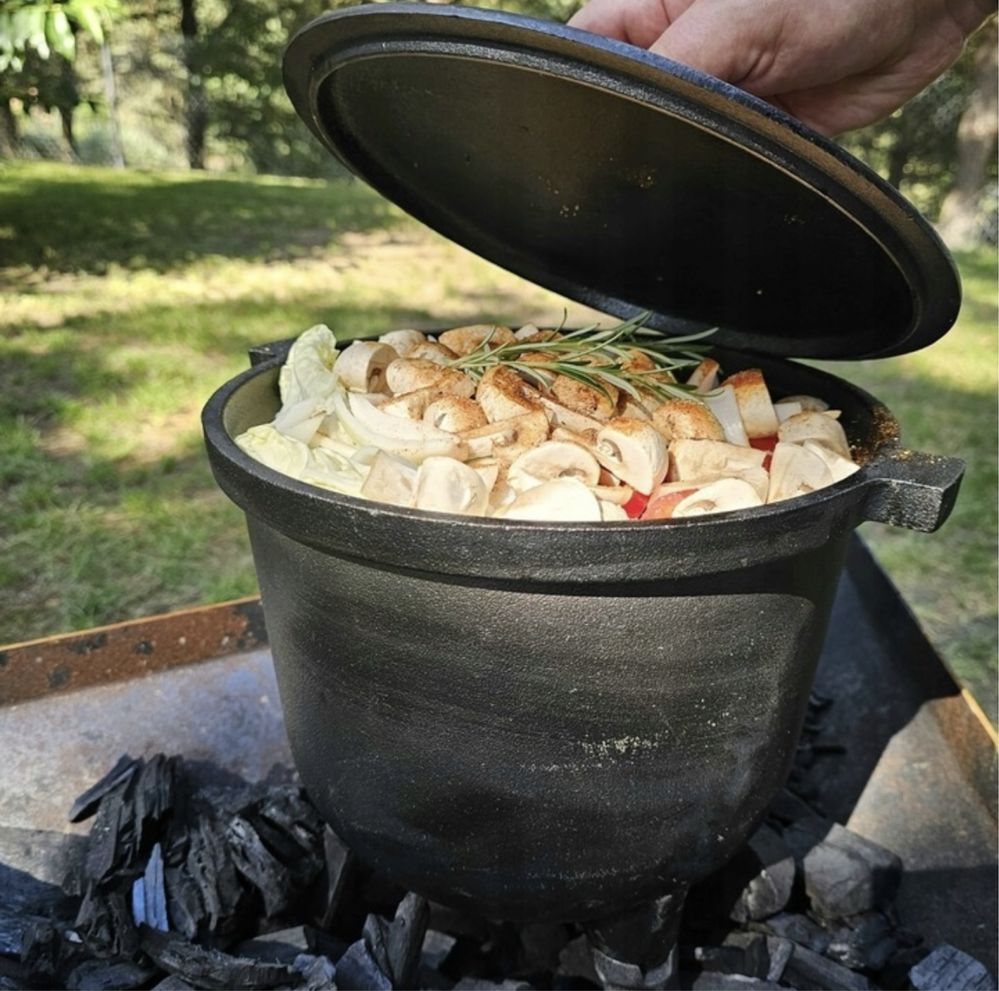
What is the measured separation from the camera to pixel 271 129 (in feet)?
60.7

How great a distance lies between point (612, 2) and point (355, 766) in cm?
162

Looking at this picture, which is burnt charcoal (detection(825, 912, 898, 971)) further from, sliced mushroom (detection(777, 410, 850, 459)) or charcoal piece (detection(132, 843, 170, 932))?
charcoal piece (detection(132, 843, 170, 932))

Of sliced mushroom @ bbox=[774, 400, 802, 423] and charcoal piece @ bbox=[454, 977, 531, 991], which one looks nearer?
charcoal piece @ bbox=[454, 977, 531, 991]

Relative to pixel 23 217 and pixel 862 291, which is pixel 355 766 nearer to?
pixel 862 291

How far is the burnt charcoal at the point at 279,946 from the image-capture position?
170 centimetres

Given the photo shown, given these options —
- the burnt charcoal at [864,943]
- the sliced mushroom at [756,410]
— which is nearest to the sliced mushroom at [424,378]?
the sliced mushroom at [756,410]

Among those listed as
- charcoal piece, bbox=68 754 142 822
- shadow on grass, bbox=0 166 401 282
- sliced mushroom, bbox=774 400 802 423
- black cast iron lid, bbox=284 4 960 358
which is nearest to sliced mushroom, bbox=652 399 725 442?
sliced mushroom, bbox=774 400 802 423

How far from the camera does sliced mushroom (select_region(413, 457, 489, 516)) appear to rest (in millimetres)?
1277

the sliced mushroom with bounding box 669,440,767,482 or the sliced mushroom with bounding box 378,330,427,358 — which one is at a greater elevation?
the sliced mushroom with bounding box 669,440,767,482

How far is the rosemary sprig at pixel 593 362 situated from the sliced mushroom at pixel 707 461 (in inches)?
6.5

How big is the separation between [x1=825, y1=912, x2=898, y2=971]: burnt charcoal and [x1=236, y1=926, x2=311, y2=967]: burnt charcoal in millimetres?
1025

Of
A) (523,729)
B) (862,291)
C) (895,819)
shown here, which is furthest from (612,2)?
(895,819)

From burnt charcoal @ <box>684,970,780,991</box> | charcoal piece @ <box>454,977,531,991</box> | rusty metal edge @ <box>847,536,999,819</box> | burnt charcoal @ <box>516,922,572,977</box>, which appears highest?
rusty metal edge @ <box>847,536,999,819</box>

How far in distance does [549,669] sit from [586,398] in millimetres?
500
